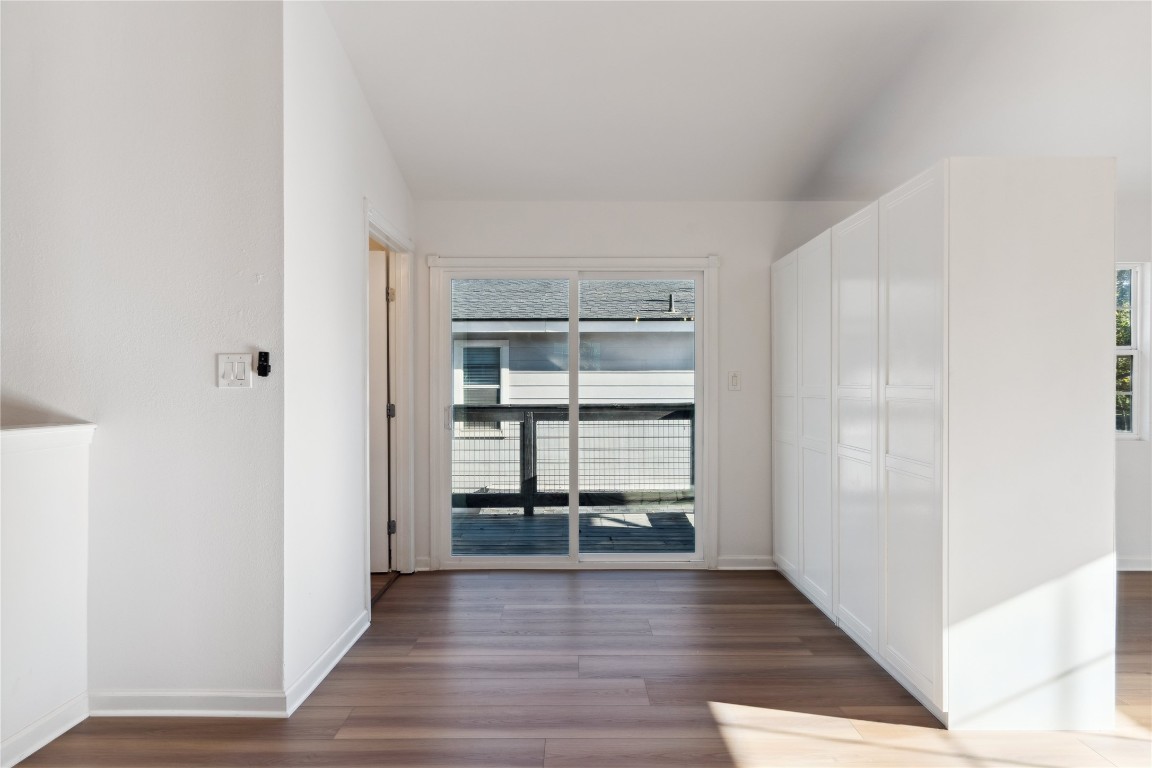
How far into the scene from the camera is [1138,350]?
4.16m

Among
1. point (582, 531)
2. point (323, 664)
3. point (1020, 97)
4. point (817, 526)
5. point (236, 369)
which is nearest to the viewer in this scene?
point (236, 369)

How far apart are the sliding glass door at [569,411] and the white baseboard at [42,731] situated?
220 centimetres

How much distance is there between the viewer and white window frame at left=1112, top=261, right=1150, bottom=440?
4086mm

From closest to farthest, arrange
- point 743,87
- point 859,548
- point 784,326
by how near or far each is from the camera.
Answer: point 859,548
point 743,87
point 784,326

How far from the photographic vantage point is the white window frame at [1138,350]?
13.4 feet

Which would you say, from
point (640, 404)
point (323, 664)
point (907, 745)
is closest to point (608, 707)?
point (907, 745)

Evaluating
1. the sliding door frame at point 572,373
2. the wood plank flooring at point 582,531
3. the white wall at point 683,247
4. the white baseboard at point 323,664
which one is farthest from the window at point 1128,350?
the white baseboard at point 323,664

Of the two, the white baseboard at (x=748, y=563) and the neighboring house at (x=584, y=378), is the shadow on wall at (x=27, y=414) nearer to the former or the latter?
the neighboring house at (x=584, y=378)

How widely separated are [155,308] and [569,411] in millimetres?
2465

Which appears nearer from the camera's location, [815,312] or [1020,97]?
[1020,97]

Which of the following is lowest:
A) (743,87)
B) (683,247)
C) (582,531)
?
(582,531)

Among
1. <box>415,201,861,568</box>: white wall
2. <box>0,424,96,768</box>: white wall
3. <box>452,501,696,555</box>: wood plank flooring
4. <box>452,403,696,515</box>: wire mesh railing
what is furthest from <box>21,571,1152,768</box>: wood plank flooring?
<box>415,201,861,568</box>: white wall

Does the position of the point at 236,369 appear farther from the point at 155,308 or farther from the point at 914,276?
the point at 914,276

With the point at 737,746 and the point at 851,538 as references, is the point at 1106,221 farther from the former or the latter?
the point at 737,746
